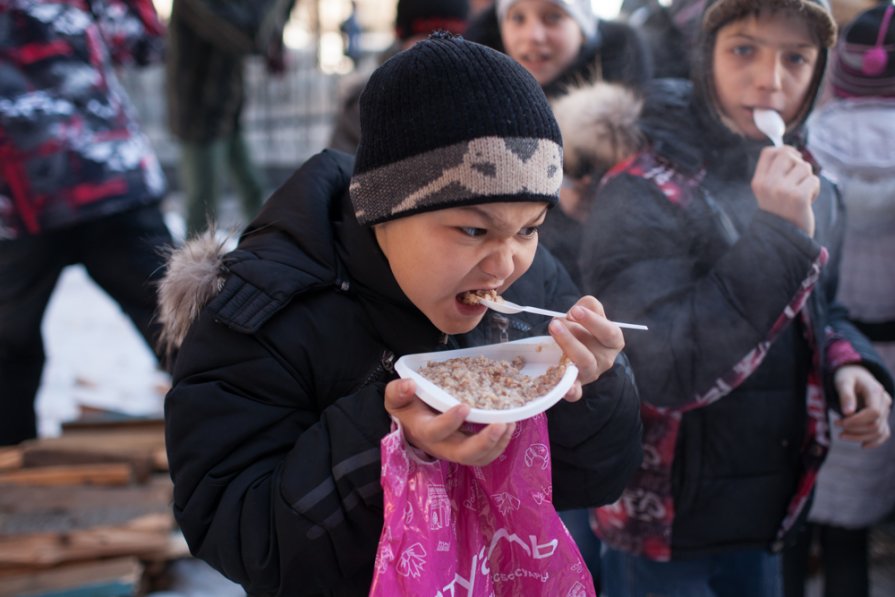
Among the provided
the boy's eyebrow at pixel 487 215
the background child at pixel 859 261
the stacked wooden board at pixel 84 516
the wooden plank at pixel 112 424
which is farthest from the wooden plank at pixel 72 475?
the background child at pixel 859 261

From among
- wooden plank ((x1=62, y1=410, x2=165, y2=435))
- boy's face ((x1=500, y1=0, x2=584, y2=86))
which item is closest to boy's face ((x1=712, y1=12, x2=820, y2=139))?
boy's face ((x1=500, y1=0, x2=584, y2=86))

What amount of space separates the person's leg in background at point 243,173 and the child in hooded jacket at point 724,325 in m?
3.27

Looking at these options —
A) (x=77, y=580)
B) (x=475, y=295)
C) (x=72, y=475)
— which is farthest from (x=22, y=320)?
(x=475, y=295)

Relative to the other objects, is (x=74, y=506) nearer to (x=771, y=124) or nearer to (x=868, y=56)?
(x=771, y=124)

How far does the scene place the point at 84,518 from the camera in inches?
95.5

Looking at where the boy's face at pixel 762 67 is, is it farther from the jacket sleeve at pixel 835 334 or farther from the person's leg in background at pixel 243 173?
the person's leg in background at pixel 243 173

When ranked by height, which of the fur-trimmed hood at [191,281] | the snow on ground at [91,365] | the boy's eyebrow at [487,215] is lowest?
the snow on ground at [91,365]

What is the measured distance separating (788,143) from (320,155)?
1.01m

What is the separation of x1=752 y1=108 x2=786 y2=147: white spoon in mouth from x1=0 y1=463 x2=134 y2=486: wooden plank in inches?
85.8

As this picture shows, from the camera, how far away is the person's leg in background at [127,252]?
8.11ft

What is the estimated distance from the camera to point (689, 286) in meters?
1.56

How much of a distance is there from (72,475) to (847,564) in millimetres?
Result: 2432

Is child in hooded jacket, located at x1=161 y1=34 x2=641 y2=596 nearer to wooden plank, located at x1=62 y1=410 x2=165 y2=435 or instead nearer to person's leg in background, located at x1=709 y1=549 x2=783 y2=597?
person's leg in background, located at x1=709 y1=549 x2=783 y2=597

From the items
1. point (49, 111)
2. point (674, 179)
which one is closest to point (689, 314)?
point (674, 179)
